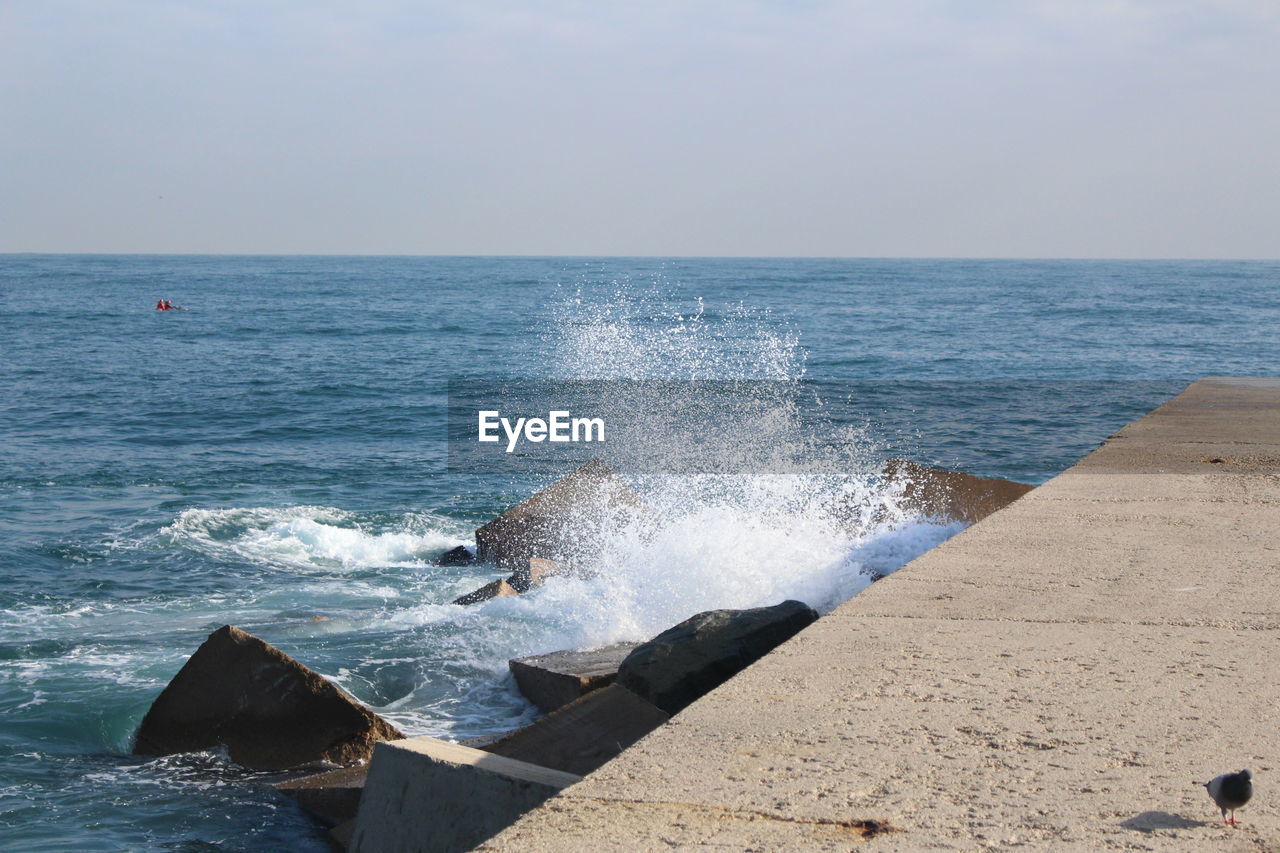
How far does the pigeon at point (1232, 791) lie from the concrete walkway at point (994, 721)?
37 mm

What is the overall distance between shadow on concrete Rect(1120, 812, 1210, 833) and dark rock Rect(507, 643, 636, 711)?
3.19 metres

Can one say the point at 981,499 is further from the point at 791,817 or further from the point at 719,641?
the point at 791,817

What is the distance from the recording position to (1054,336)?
119ft

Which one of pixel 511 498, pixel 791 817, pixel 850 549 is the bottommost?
pixel 511 498

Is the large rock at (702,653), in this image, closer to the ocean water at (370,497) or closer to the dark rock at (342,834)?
the dark rock at (342,834)

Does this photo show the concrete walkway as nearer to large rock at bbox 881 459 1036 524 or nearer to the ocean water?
the ocean water

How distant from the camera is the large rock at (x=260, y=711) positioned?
5438 millimetres

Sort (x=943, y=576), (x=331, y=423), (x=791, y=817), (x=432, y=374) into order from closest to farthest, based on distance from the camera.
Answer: (x=791, y=817) → (x=943, y=576) → (x=331, y=423) → (x=432, y=374)

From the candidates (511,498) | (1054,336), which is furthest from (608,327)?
(511,498)

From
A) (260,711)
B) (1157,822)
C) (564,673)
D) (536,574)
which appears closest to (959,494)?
(536,574)

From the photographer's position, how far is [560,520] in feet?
33.3

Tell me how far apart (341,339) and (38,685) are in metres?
30.1

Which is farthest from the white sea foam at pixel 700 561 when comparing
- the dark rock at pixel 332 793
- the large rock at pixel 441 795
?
the large rock at pixel 441 795

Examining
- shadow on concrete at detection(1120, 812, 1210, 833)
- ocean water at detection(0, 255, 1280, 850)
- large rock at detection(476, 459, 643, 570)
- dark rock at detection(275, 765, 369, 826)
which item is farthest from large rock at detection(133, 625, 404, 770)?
large rock at detection(476, 459, 643, 570)
